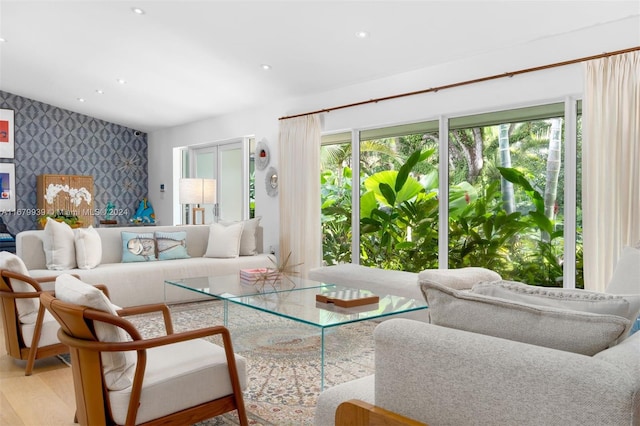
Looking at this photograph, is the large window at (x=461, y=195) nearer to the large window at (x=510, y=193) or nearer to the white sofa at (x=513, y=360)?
the large window at (x=510, y=193)

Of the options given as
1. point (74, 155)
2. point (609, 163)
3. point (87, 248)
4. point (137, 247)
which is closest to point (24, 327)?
point (87, 248)

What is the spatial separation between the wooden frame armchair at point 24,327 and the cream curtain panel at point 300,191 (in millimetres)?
3465

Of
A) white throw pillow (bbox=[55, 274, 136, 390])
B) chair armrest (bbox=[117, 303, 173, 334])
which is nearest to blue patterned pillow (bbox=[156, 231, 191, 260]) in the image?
chair armrest (bbox=[117, 303, 173, 334])

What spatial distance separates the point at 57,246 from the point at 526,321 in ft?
15.7

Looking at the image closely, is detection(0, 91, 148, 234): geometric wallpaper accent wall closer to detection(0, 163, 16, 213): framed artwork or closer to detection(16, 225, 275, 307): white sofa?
detection(0, 163, 16, 213): framed artwork

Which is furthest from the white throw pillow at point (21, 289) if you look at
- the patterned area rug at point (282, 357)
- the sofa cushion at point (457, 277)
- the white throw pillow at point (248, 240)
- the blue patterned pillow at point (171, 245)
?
the white throw pillow at point (248, 240)

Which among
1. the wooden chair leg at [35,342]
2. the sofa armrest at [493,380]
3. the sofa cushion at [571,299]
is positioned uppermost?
the sofa cushion at [571,299]

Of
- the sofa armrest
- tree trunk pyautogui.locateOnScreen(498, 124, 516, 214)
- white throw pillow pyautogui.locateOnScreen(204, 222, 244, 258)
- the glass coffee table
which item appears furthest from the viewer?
white throw pillow pyautogui.locateOnScreen(204, 222, 244, 258)

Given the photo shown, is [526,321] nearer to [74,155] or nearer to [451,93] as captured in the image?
[451,93]

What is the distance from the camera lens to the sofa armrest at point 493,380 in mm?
1171

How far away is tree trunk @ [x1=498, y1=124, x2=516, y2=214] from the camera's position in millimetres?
4742

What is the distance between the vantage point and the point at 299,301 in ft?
11.5

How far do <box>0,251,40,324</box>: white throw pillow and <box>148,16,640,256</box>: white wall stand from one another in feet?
12.4

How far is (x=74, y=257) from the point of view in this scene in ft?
17.2
